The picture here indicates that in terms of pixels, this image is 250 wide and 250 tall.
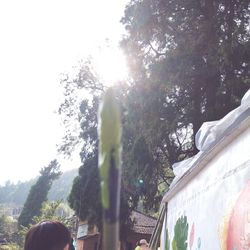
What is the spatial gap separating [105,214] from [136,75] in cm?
1291

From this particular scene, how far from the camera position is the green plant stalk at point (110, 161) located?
345 mm

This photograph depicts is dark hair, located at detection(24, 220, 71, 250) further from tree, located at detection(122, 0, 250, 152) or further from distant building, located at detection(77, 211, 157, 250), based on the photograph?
distant building, located at detection(77, 211, 157, 250)

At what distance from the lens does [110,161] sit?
0.36m

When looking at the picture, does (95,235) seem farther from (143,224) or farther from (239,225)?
(239,225)

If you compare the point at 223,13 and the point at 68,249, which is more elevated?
the point at 223,13

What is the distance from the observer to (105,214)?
38cm

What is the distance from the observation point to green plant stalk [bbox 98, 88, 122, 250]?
1.13 ft

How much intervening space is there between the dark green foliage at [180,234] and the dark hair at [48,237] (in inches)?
90.7

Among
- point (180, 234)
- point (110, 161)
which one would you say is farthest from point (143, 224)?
point (110, 161)

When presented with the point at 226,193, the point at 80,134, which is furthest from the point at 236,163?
the point at 80,134

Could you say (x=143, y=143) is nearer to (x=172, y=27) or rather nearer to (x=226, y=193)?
(x=172, y=27)

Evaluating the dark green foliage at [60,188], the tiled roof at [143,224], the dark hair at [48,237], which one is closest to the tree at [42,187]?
the tiled roof at [143,224]

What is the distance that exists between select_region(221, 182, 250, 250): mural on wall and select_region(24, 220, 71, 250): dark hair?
0.96m

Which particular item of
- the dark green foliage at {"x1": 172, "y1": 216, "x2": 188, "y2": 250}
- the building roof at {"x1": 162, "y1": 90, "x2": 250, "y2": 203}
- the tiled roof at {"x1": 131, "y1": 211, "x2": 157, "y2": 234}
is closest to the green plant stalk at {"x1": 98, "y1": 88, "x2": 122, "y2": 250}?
the building roof at {"x1": 162, "y1": 90, "x2": 250, "y2": 203}
